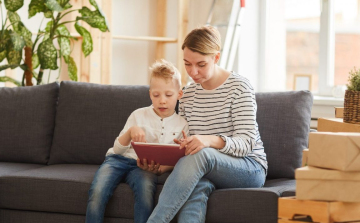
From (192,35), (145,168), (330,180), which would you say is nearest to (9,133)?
(145,168)

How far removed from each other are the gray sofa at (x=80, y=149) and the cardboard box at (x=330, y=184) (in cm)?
27

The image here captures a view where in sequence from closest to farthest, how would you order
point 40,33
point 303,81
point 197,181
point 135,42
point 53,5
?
point 197,181 < point 53,5 < point 40,33 < point 303,81 < point 135,42

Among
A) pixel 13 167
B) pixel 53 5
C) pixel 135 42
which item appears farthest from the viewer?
pixel 135 42

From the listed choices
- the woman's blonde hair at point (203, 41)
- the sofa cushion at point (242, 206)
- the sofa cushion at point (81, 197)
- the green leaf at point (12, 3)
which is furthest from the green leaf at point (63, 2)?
the sofa cushion at point (242, 206)

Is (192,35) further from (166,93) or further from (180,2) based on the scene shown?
(180,2)

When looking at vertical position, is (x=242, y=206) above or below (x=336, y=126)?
below

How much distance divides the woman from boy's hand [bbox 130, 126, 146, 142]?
0.21 meters

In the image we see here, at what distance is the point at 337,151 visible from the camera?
1.97 metres

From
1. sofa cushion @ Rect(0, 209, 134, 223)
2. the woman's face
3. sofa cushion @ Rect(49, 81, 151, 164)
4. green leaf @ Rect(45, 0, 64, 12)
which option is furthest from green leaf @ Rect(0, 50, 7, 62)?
the woman's face

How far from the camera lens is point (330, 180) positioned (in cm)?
199

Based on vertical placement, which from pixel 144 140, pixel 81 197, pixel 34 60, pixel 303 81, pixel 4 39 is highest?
pixel 4 39

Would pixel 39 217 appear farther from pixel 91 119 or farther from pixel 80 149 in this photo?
pixel 91 119

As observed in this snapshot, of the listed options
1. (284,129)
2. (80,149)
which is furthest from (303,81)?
(80,149)

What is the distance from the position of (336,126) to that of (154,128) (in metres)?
0.79
